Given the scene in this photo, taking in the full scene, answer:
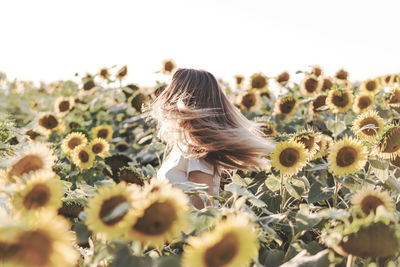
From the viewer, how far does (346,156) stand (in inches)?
78.4

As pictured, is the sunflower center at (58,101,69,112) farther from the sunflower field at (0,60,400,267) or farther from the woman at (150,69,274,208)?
the woman at (150,69,274,208)

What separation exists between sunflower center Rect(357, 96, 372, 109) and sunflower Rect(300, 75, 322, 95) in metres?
1.37

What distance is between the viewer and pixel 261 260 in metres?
1.78

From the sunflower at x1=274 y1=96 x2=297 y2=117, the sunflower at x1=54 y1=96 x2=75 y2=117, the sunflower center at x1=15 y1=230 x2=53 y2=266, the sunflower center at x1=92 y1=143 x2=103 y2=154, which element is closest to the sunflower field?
the sunflower center at x1=15 y1=230 x2=53 y2=266

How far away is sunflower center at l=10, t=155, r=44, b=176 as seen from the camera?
1289mm

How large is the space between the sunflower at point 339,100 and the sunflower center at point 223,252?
2886 mm

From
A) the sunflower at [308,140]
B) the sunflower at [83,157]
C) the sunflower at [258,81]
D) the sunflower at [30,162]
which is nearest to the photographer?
the sunflower at [30,162]

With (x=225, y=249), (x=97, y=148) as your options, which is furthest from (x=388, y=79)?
(x=225, y=249)

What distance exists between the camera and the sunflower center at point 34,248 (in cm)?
89

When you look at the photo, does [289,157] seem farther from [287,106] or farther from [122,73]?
[122,73]

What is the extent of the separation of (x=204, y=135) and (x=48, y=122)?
2552 mm

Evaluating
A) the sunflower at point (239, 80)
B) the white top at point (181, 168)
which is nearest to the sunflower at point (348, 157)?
the white top at point (181, 168)

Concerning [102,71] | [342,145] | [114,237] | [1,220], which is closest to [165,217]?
[114,237]

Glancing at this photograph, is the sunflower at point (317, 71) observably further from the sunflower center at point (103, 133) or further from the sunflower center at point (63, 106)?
the sunflower center at point (63, 106)
